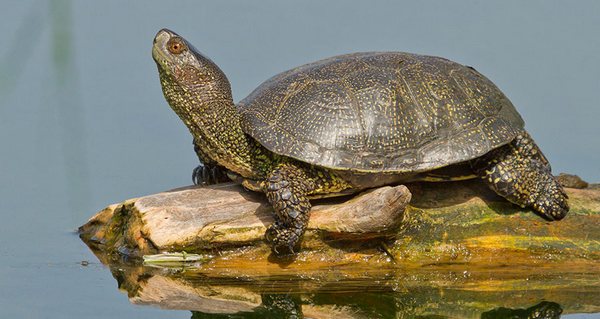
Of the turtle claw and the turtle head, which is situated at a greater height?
the turtle head

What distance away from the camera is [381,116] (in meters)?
7.01

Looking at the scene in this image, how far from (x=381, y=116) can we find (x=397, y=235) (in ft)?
2.99

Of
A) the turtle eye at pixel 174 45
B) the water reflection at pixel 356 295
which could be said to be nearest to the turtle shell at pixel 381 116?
the turtle eye at pixel 174 45

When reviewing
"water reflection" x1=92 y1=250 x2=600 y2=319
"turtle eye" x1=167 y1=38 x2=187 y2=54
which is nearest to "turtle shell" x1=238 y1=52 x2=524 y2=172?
"turtle eye" x1=167 y1=38 x2=187 y2=54

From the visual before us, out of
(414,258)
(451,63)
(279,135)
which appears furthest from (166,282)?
(451,63)

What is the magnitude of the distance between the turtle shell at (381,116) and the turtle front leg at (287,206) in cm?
19

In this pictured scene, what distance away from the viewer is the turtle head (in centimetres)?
713

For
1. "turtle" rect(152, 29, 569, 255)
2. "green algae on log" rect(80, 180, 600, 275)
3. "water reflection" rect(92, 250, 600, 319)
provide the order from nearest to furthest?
"water reflection" rect(92, 250, 600, 319), "turtle" rect(152, 29, 569, 255), "green algae on log" rect(80, 180, 600, 275)

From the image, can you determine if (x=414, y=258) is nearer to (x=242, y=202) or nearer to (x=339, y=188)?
(x=339, y=188)

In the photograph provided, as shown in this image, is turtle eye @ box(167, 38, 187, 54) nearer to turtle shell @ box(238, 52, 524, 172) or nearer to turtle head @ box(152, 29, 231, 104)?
turtle head @ box(152, 29, 231, 104)

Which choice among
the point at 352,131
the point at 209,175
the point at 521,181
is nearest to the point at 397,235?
the point at 352,131

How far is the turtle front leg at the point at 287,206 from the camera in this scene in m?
6.74

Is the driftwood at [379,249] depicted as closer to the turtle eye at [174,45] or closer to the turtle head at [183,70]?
the turtle head at [183,70]

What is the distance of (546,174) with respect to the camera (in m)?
7.21
